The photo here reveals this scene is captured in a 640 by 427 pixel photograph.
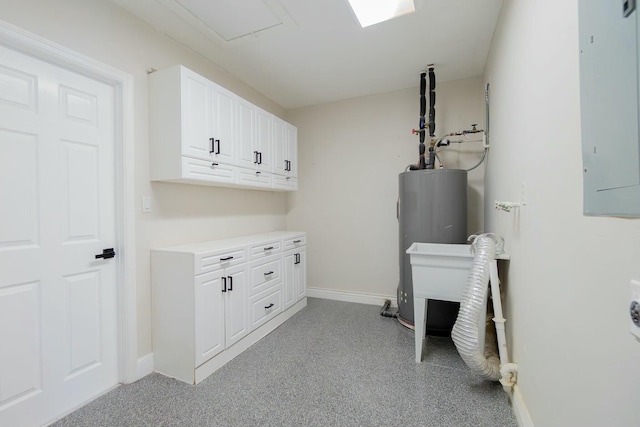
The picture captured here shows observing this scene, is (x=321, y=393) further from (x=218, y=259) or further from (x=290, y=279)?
(x=290, y=279)

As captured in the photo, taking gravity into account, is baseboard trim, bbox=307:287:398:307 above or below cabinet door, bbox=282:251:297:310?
below

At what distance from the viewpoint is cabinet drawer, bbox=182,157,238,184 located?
6.52 ft

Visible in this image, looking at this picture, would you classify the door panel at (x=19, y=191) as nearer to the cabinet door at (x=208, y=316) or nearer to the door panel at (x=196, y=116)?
the door panel at (x=196, y=116)

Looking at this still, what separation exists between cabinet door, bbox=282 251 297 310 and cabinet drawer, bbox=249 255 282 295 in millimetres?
108

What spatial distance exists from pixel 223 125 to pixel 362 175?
1793mm

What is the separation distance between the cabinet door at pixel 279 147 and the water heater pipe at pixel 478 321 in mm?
2173

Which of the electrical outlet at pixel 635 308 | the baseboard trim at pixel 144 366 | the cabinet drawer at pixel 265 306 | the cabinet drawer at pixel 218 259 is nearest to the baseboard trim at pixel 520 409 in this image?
the electrical outlet at pixel 635 308

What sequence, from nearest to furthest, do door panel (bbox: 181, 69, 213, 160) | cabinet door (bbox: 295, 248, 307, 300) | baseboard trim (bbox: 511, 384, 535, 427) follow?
baseboard trim (bbox: 511, 384, 535, 427), door panel (bbox: 181, 69, 213, 160), cabinet door (bbox: 295, 248, 307, 300)

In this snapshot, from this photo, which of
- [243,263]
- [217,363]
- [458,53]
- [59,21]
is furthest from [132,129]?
[458,53]

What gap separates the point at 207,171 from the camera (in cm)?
217

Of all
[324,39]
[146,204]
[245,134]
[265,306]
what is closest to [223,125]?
[245,134]

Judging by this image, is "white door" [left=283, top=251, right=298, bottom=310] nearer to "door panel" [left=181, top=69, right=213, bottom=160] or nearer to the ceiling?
"door panel" [left=181, top=69, right=213, bottom=160]

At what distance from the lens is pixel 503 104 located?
75.6 inches

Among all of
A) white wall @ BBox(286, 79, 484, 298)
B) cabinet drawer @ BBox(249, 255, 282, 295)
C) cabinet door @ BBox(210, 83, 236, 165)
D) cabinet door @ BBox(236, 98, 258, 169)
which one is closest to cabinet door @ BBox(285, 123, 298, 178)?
white wall @ BBox(286, 79, 484, 298)
